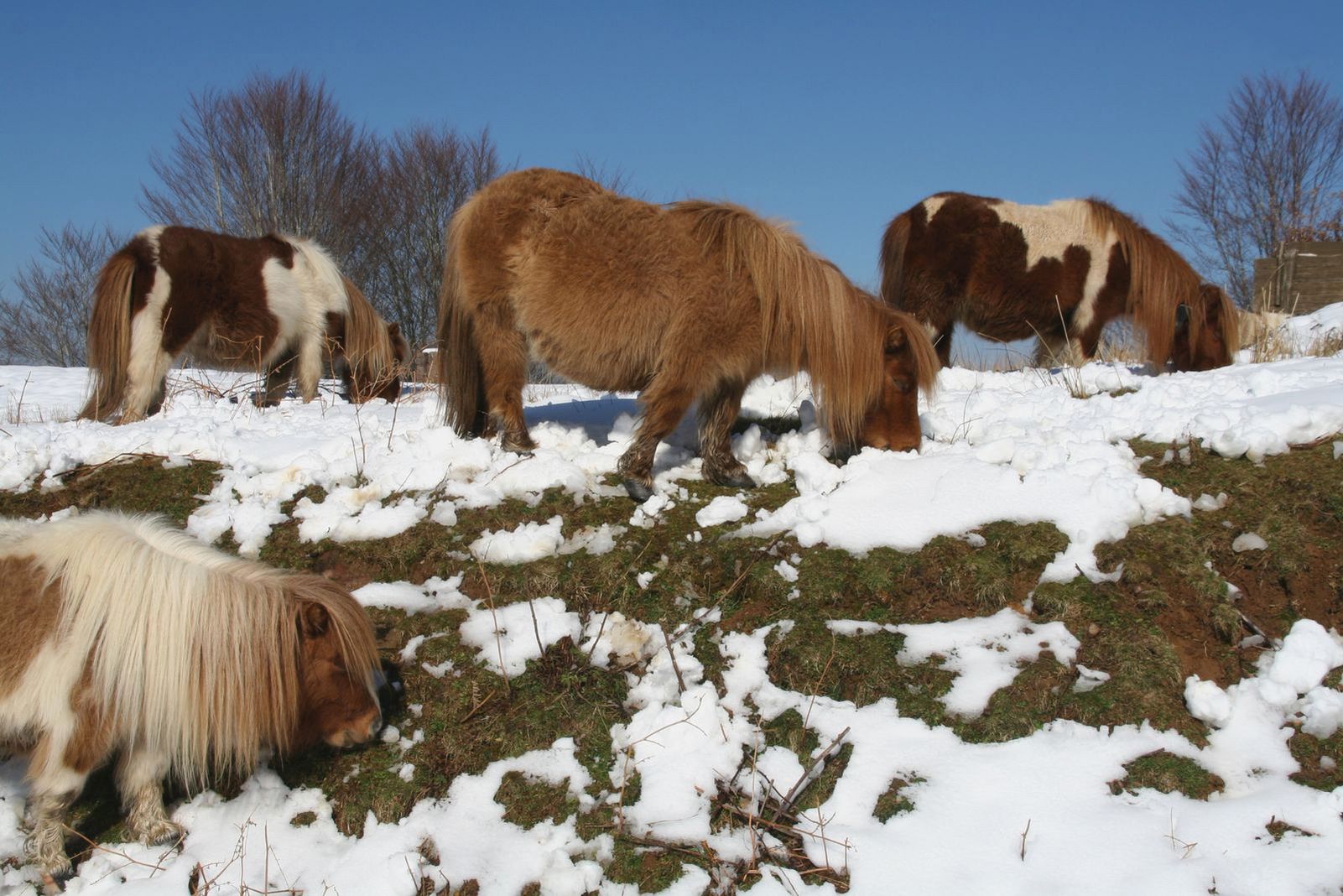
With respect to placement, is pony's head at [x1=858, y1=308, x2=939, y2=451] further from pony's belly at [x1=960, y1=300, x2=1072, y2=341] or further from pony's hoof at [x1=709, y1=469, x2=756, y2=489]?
pony's belly at [x1=960, y1=300, x2=1072, y2=341]

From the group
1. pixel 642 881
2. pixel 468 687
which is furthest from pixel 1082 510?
pixel 468 687

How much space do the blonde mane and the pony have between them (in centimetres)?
423

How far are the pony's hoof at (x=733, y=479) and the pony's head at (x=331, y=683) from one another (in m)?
2.26

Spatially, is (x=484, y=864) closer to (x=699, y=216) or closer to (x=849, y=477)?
(x=849, y=477)

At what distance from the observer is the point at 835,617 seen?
3703 mm

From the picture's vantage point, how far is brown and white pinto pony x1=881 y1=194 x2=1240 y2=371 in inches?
326

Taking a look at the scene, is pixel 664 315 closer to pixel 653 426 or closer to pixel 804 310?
pixel 653 426

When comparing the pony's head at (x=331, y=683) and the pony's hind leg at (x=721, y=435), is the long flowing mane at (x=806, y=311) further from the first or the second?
the pony's head at (x=331, y=683)

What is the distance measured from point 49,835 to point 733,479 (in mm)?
3332

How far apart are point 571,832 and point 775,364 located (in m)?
2.92

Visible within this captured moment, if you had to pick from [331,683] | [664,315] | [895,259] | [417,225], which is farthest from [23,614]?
[417,225]

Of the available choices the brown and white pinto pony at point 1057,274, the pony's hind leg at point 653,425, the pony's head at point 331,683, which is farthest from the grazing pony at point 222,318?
the brown and white pinto pony at point 1057,274

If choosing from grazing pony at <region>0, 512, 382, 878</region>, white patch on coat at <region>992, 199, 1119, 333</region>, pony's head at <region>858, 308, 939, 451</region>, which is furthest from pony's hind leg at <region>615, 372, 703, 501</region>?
white patch on coat at <region>992, 199, 1119, 333</region>

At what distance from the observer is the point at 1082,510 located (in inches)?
155
